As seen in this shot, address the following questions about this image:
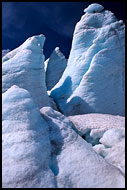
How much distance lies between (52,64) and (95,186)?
16.8 m

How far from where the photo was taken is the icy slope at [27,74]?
7.25m

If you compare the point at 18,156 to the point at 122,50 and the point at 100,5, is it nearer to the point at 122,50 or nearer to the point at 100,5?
the point at 122,50

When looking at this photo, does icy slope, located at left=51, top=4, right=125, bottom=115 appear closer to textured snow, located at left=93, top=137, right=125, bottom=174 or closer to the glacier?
the glacier

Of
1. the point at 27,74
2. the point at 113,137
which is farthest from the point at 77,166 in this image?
the point at 27,74

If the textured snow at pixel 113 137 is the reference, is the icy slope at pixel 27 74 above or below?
above

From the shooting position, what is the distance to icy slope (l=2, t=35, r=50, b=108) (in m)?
7.25

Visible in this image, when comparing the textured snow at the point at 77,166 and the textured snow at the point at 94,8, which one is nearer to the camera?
the textured snow at the point at 77,166

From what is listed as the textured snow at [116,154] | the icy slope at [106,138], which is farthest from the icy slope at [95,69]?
the textured snow at [116,154]

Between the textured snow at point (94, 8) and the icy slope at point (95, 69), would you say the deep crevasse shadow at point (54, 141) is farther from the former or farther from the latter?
the textured snow at point (94, 8)

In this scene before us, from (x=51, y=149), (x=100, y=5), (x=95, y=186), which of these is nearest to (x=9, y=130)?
(x=51, y=149)

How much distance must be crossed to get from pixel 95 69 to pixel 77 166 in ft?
22.7

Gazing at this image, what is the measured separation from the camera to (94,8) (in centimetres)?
1160

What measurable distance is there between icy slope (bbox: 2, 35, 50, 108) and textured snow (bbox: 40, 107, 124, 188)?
4.02 metres

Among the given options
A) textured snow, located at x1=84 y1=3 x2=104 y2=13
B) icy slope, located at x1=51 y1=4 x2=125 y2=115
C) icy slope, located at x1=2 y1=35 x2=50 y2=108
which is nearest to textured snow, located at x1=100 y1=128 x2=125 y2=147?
icy slope, located at x1=2 y1=35 x2=50 y2=108
